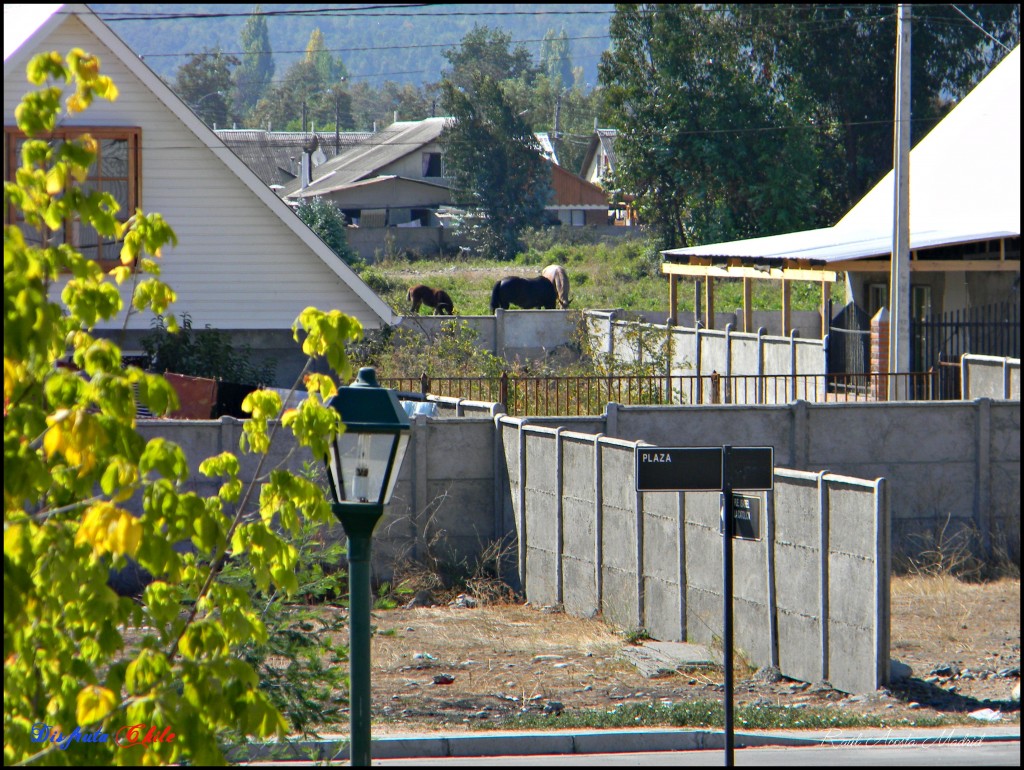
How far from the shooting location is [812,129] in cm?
5322

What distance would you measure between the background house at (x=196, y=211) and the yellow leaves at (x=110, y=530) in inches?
645

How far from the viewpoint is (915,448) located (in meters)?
14.5

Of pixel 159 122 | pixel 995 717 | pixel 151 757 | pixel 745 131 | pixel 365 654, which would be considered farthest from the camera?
pixel 745 131

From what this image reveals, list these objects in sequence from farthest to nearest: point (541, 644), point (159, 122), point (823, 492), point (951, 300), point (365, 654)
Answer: point (951, 300) → point (159, 122) → point (541, 644) → point (823, 492) → point (365, 654)

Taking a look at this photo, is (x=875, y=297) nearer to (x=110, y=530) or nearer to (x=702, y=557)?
(x=702, y=557)

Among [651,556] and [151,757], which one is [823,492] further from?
[151,757]

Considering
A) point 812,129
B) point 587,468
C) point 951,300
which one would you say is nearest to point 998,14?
point 812,129

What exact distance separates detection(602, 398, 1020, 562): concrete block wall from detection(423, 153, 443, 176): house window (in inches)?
2695

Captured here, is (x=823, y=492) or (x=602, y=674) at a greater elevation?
(x=823, y=492)

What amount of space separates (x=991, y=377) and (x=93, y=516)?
49.3ft

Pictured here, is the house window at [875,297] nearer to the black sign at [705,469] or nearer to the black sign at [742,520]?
the black sign at [705,469]

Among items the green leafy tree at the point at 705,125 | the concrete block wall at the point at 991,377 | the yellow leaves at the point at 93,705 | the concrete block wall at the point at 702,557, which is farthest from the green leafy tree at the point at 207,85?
the yellow leaves at the point at 93,705

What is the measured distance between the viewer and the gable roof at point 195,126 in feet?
61.7

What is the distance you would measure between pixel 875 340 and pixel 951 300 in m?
6.65
